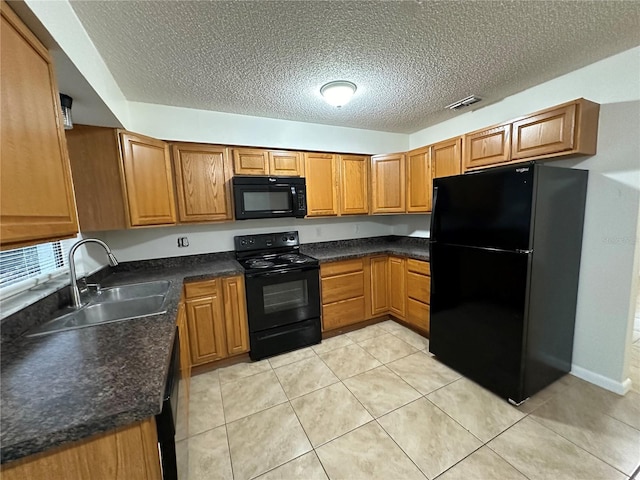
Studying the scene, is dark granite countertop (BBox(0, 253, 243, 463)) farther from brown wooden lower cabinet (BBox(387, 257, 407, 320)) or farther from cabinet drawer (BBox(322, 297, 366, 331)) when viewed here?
brown wooden lower cabinet (BBox(387, 257, 407, 320))

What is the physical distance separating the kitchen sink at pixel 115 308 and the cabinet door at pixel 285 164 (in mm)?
1525

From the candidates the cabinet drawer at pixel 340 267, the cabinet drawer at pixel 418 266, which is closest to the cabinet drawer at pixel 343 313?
the cabinet drawer at pixel 340 267

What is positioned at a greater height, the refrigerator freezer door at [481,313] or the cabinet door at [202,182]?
the cabinet door at [202,182]

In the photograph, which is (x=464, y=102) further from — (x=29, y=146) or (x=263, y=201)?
(x=29, y=146)

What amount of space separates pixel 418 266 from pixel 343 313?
996mm

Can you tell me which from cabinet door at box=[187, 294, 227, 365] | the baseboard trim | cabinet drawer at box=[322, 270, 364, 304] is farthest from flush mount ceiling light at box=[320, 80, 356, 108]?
the baseboard trim

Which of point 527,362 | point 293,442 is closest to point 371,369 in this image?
point 293,442

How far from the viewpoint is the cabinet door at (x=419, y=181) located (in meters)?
2.92

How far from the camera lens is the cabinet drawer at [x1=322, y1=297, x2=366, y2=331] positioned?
292cm

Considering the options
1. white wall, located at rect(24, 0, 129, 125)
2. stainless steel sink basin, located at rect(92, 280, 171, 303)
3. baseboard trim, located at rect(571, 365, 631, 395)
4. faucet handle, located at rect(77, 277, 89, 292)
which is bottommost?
baseboard trim, located at rect(571, 365, 631, 395)

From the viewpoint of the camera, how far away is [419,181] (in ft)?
9.92

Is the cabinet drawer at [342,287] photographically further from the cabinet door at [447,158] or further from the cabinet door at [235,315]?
the cabinet door at [447,158]

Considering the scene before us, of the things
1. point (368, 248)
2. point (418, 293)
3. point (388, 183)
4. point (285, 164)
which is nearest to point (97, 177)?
point (285, 164)

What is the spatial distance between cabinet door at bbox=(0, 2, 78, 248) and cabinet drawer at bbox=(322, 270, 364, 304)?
7.23ft
